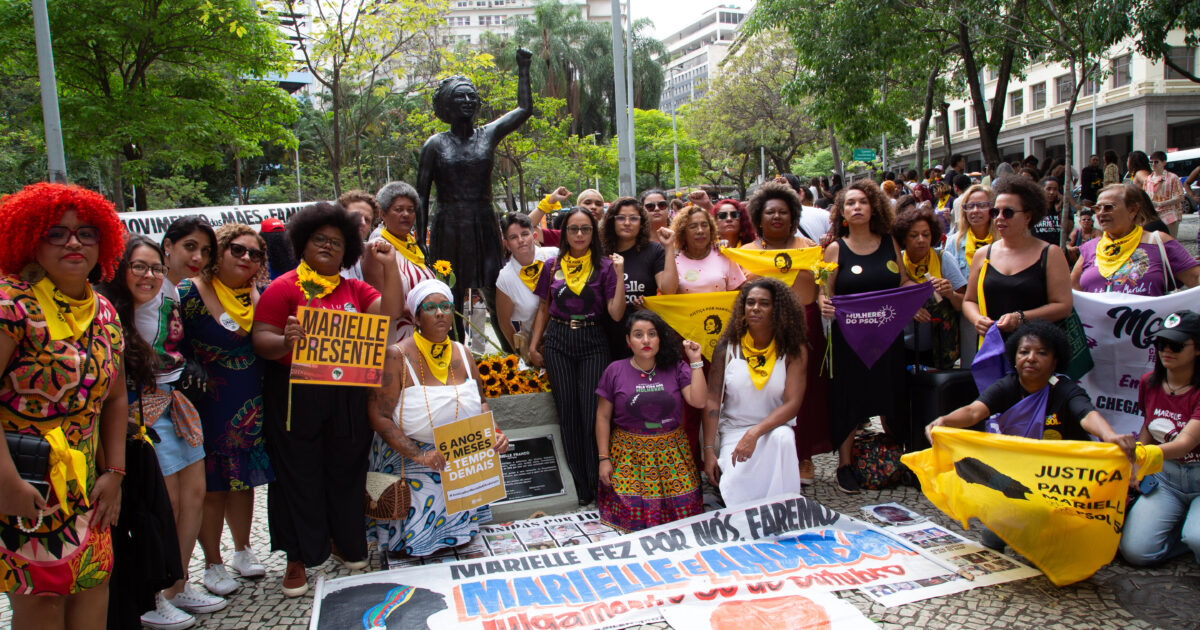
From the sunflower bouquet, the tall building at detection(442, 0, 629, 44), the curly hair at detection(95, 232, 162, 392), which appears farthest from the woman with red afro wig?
the tall building at detection(442, 0, 629, 44)

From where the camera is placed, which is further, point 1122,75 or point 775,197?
point 1122,75

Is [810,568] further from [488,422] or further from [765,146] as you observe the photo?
[765,146]

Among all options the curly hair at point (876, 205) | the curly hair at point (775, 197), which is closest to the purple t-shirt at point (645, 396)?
the curly hair at point (775, 197)

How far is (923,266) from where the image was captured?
18.5ft

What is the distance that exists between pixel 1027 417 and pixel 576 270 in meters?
2.76

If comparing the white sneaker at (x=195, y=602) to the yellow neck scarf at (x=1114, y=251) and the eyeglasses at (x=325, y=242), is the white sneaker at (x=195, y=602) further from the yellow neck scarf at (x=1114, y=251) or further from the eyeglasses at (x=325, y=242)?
the yellow neck scarf at (x=1114, y=251)

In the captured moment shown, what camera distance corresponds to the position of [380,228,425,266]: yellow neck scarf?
5332mm

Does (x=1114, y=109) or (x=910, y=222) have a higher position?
(x=1114, y=109)

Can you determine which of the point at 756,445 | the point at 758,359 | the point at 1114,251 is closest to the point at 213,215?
the point at 758,359

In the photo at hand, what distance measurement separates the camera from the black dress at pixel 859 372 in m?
5.29

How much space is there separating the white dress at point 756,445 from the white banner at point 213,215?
7520 millimetres

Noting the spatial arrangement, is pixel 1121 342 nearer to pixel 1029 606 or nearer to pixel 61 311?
pixel 1029 606

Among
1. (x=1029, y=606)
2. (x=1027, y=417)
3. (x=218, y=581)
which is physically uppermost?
(x=1027, y=417)

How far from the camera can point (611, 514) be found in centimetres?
486
